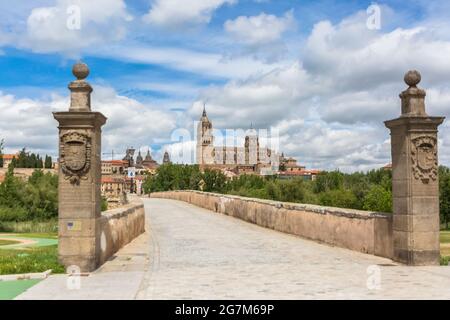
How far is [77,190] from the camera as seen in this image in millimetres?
9086

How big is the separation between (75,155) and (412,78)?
6.05m

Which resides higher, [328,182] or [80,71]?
[80,71]

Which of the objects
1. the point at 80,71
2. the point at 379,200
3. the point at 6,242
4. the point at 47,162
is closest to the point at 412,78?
the point at 80,71

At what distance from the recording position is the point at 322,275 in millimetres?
8422

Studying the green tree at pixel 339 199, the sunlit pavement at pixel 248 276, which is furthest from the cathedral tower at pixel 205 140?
the sunlit pavement at pixel 248 276

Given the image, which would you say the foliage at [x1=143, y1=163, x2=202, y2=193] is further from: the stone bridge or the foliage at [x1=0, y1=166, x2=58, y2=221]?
the stone bridge

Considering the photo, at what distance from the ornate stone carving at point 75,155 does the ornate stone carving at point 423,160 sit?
5.58m

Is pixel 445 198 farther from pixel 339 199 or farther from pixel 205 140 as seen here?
pixel 205 140

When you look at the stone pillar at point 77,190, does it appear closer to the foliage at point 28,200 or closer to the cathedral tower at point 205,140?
the foliage at point 28,200

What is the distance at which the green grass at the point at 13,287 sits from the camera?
7.04 m

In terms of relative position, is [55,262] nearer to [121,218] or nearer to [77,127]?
[77,127]
